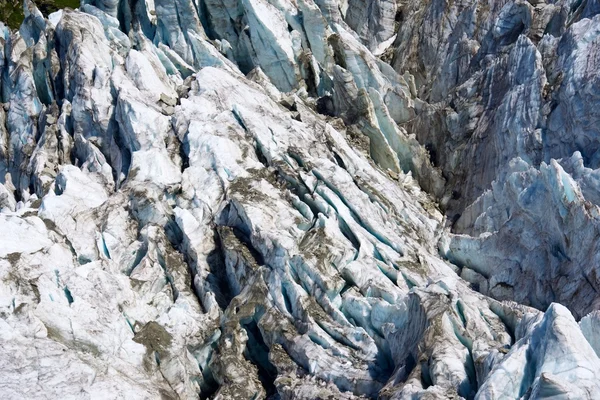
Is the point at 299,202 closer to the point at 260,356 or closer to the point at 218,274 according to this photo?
the point at 218,274

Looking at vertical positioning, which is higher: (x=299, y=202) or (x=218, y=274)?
(x=299, y=202)

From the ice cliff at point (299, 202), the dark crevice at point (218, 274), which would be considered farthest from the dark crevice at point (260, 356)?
the dark crevice at point (218, 274)

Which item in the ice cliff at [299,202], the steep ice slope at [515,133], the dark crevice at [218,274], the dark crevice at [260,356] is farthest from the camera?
the dark crevice at [218,274]

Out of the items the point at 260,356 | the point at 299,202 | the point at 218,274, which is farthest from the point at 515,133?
the point at 260,356

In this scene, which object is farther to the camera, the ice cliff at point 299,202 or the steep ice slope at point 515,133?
the steep ice slope at point 515,133

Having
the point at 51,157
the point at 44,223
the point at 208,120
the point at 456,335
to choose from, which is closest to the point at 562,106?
the point at 456,335

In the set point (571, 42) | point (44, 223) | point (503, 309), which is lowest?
point (44, 223)

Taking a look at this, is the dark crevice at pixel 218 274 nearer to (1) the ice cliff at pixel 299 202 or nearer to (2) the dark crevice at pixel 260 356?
(1) the ice cliff at pixel 299 202

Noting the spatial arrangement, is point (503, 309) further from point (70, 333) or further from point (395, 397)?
point (70, 333)
